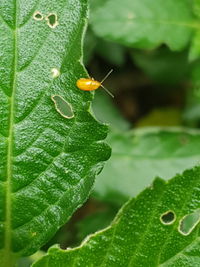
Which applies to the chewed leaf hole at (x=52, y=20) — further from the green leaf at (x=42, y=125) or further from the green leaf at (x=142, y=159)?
the green leaf at (x=142, y=159)

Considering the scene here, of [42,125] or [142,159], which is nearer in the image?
[42,125]

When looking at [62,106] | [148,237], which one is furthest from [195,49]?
[148,237]

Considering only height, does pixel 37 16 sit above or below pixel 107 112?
above

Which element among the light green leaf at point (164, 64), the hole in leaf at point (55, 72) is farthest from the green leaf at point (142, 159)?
the hole in leaf at point (55, 72)

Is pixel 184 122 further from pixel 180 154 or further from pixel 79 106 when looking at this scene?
pixel 79 106

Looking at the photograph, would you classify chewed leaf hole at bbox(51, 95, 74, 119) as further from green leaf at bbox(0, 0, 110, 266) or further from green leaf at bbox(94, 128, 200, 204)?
green leaf at bbox(94, 128, 200, 204)

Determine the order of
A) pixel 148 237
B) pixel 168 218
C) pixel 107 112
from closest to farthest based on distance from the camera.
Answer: pixel 148 237
pixel 168 218
pixel 107 112

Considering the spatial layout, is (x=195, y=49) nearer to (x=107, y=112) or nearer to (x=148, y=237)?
(x=107, y=112)
